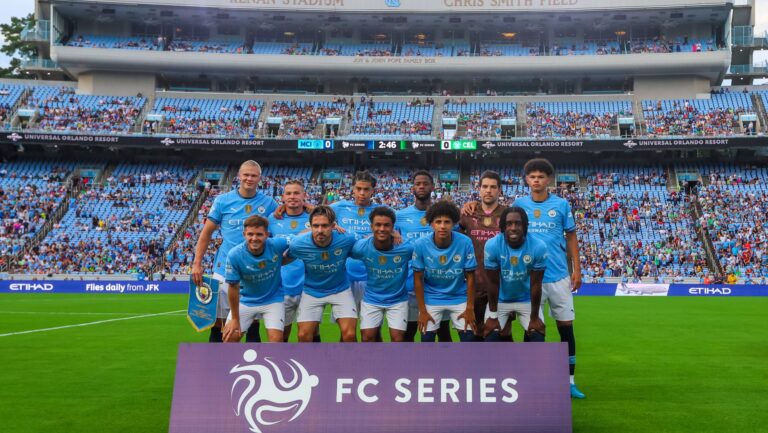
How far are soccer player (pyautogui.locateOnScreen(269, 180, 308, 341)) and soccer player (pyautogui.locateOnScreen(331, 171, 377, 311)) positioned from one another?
48 cm

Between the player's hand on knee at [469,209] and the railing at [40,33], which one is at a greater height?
the railing at [40,33]

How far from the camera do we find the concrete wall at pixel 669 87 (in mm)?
52875

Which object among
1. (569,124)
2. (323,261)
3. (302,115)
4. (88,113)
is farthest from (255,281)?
(88,113)

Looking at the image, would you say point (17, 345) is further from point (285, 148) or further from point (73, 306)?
point (285, 148)

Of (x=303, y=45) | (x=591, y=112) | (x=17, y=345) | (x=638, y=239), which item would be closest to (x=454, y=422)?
(x=17, y=345)

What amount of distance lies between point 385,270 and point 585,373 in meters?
4.08

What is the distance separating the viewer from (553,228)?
8.45 meters

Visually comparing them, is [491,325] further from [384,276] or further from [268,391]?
[268,391]

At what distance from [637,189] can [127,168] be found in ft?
109

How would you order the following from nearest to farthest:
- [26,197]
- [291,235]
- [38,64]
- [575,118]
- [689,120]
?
[291,235] → [26,197] → [689,120] → [575,118] → [38,64]

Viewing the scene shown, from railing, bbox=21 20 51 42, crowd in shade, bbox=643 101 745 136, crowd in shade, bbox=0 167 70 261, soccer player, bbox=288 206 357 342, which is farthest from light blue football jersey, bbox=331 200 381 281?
railing, bbox=21 20 51 42

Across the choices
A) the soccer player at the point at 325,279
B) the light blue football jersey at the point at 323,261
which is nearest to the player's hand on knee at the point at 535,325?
the soccer player at the point at 325,279

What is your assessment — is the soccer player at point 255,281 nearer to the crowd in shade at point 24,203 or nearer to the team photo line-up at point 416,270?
the team photo line-up at point 416,270

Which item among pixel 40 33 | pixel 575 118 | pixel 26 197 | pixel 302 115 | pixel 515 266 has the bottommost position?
pixel 26 197
